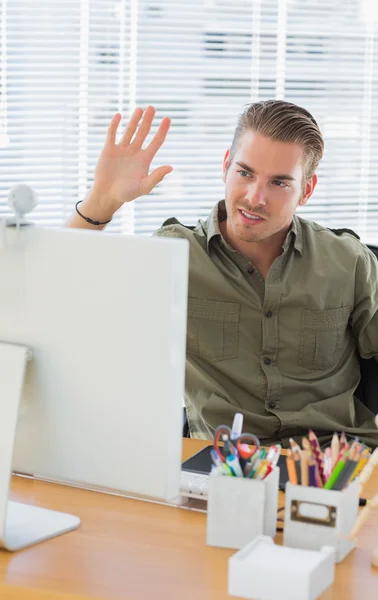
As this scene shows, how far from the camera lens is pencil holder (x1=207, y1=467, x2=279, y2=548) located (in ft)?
3.88

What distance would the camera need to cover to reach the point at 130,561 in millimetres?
1177

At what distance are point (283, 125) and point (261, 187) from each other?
157mm

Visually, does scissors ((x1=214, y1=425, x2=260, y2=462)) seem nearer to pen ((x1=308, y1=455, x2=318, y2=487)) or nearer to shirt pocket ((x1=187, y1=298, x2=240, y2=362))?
pen ((x1=308, y1=455, x2=318, y2=487))

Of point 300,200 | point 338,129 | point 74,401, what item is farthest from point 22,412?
point 338,129

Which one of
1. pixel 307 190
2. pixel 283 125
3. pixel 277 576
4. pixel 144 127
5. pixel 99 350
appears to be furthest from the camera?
pixel 307 190

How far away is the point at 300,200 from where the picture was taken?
6.84 feet

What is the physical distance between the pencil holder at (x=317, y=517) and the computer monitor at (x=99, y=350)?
0.53 feet

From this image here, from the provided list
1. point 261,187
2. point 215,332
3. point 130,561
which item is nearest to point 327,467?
point 130,561

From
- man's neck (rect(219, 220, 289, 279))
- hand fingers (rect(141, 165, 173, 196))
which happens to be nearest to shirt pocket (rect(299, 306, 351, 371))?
man's neck (rect(219, 220, 289, 279))

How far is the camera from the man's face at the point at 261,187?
1951mm

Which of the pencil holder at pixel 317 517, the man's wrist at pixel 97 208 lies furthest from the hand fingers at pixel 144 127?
the pencil holder at pixel 317 517

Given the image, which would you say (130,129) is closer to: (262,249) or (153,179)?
(153,179)

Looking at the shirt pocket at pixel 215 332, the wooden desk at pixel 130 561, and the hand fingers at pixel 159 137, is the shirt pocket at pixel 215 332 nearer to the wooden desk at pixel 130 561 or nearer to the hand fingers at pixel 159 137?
the hand fingers at pixel 159 137

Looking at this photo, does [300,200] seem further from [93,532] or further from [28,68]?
[28,68]
